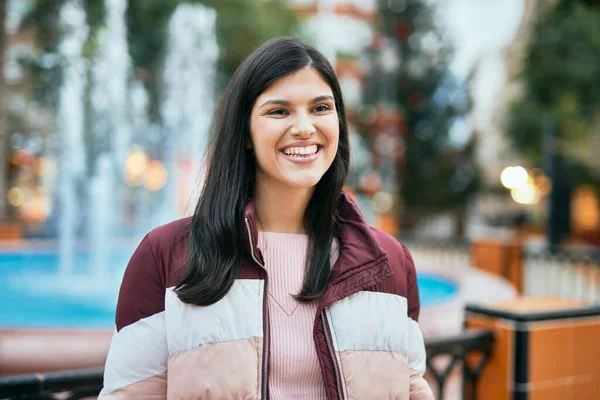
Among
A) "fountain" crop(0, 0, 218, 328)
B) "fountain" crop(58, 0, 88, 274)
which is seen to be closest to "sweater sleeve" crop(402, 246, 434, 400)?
"fountain" crop(0, 0, 218, 328)

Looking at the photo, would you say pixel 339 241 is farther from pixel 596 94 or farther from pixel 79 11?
pixel 79 11

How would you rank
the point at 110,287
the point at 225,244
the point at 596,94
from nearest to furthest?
the point at 225,244 → the point at 110,287 → the point at 596,94

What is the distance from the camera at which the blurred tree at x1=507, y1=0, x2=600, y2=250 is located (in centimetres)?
1700

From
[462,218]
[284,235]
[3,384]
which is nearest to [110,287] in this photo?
[3,384]

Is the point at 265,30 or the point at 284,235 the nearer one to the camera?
the point at 284,235

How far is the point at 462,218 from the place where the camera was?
105ft

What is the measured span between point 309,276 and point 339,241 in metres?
0.22

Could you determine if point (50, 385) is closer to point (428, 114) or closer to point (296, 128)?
point (296, 128)

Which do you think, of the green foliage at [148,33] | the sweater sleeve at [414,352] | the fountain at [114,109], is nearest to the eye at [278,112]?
the sweater sleeve at [414,352]

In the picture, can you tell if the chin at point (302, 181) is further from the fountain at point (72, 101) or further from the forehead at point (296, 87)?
the fountain at point (72, 101)

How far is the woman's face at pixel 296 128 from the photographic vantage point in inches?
73.6

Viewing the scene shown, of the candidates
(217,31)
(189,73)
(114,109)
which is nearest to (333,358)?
(114,109)

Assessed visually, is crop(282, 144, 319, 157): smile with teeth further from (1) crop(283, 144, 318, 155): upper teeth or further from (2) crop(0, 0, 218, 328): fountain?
(2) crop(0, 0, 218, 328): fountain

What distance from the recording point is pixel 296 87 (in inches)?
73.4
